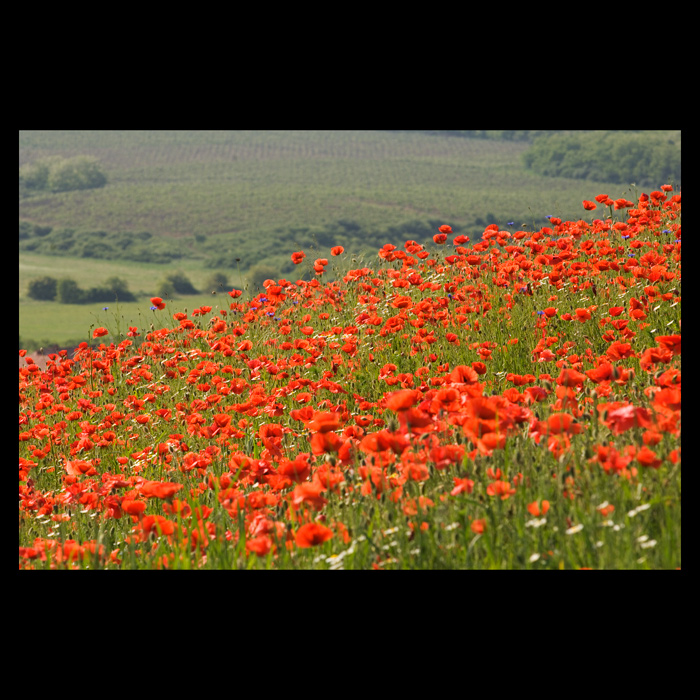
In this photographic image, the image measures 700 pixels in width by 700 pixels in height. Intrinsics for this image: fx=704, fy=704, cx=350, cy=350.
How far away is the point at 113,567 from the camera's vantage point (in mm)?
2553

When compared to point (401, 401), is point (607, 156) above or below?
above

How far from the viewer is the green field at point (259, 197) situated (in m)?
42.8

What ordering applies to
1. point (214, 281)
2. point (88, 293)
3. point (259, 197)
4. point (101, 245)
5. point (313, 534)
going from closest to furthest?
point (313, 534)
point (214, 281)
point (88, 293)
point (101, 245)
point (259, 197)

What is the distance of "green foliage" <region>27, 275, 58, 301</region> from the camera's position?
106 feet

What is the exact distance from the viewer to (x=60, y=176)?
62.1 metres

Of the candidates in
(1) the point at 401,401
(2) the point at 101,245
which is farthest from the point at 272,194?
(1) the point at 401,401

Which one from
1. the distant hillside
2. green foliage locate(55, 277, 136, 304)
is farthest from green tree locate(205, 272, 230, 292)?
green foliage locate(55, 277, 136, 304)

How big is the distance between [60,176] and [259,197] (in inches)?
736

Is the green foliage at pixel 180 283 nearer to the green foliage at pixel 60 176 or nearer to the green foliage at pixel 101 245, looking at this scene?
the green foliage at pixel 101 245

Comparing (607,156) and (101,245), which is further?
(607,156)

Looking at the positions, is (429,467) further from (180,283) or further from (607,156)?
(607,156)

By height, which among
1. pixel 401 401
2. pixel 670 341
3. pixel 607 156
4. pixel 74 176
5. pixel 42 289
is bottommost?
pixel 401 401

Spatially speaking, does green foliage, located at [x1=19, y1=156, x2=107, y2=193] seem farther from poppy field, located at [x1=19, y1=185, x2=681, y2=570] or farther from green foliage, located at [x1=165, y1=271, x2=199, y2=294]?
poppy field, located at [x1=19, y1=185, x2=681, y2=570]
